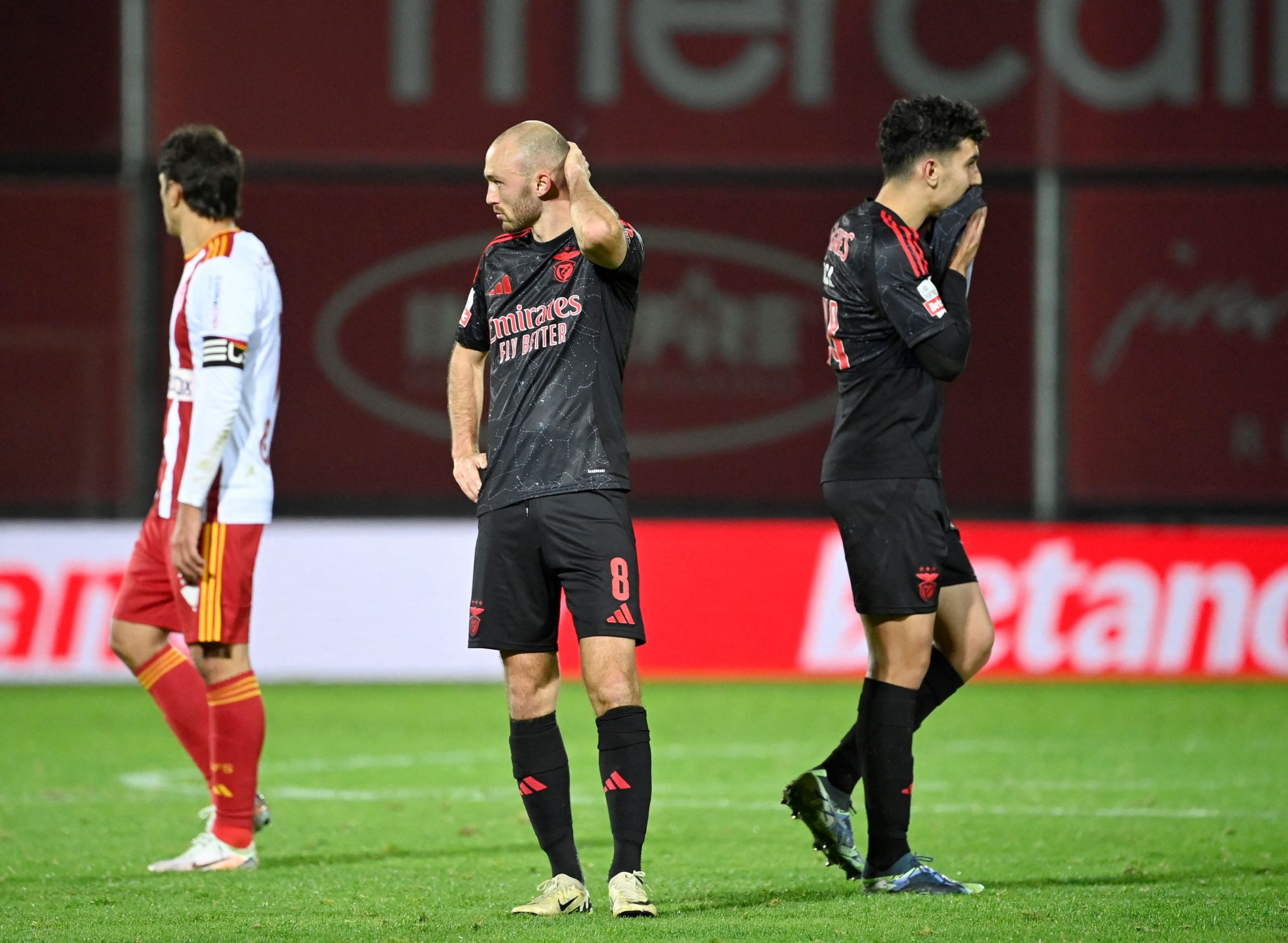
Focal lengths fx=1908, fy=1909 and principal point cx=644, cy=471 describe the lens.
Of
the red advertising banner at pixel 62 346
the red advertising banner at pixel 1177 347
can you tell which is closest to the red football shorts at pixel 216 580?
the red advertising banner at pixel 62 346

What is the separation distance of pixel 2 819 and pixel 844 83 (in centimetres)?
857

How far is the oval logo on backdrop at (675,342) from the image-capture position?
12961mm

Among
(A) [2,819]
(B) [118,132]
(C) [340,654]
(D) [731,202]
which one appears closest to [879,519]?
(A) [2,819]

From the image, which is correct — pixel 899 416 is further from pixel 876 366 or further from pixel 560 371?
pixel 560 371

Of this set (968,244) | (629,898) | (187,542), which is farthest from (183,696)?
(968,244)

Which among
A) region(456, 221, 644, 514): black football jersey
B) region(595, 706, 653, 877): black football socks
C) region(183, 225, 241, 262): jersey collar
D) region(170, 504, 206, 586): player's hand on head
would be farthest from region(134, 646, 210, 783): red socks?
region(595, 706, 653, 877): black football socks

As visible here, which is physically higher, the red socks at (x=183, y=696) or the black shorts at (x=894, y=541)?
the black shorts at (x=894, y=541)

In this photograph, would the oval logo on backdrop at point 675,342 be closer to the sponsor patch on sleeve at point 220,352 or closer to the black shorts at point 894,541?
the sponsor patch on sleeve at point 220,352

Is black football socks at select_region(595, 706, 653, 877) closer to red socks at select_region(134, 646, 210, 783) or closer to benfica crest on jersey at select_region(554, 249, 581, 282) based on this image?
benfica crest on jersey at select_region(554, 249, 581, 282)

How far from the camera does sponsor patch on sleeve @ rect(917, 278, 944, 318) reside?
15.6 ft

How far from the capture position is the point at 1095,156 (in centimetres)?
1312

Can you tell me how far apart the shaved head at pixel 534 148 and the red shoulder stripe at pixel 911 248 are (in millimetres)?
881

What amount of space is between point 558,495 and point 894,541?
89 centimetres

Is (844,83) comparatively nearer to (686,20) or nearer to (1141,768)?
(686,20)
